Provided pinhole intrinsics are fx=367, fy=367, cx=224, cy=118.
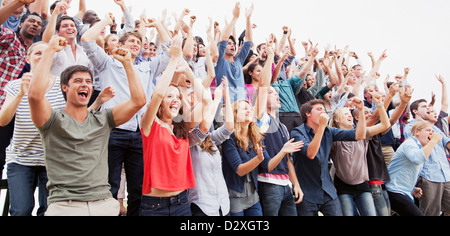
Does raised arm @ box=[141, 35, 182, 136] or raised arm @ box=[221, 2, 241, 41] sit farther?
raised arm @ box=[221, 2, 241, 41]

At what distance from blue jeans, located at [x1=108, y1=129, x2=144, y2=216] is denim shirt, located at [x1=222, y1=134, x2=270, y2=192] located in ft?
2.82

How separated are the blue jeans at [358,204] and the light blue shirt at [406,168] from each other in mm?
690

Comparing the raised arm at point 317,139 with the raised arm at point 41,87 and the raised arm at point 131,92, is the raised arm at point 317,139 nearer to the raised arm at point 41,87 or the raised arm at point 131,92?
the raised arm at point 131,92

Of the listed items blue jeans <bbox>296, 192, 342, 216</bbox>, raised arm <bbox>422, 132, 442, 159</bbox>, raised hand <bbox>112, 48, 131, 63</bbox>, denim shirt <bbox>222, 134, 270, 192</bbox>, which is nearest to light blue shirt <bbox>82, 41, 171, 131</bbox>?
denim shirt <bbox>222, 134, 270, 192</bbox>

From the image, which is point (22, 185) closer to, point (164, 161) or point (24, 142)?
point (24, 142)

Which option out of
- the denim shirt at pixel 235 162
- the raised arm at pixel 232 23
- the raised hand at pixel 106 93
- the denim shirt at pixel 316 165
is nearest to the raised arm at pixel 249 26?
the raised arm at pixel 232 23

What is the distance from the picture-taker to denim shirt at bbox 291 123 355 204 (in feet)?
13.2

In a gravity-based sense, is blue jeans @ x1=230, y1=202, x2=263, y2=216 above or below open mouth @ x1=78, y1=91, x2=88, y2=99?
below

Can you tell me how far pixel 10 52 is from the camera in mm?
3920

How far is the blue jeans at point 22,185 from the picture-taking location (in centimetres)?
295

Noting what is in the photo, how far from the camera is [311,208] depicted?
4020 mm

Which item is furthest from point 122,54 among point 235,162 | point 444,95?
point 444,95

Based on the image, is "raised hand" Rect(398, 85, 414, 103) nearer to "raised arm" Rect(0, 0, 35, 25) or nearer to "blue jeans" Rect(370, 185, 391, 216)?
"blue jeans" Rect(370, 185, 391, 216)

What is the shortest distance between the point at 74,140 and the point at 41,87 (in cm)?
43
